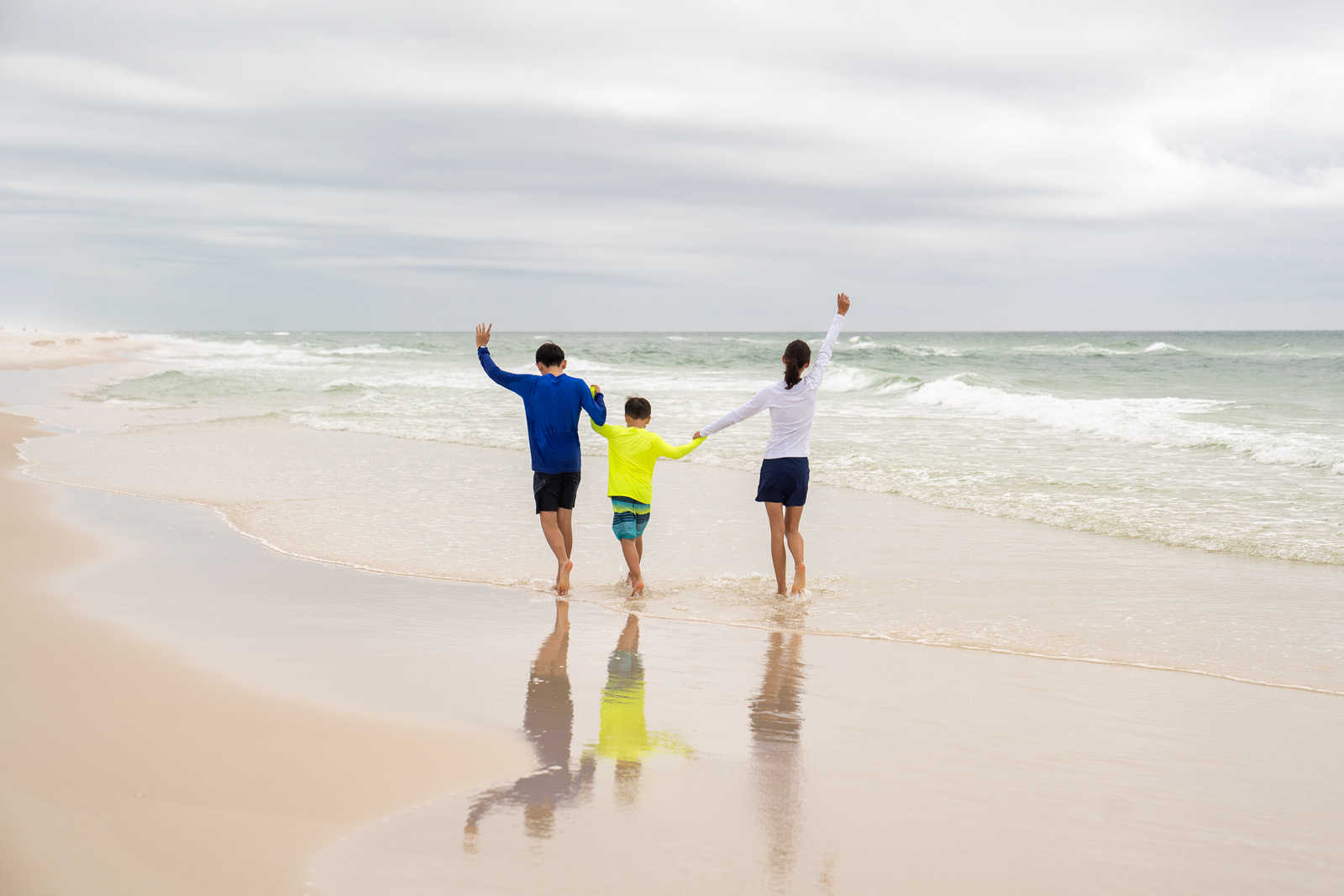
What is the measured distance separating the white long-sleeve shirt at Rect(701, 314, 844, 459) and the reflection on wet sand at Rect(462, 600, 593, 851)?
224 cm

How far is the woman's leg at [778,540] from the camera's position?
6594mm

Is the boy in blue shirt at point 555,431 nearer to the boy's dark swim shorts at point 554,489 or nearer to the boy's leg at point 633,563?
the boy's dark swim shorts at point 554,489

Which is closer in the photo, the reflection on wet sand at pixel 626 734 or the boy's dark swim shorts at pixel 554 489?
the reflection on wet sand at pixel 626 734

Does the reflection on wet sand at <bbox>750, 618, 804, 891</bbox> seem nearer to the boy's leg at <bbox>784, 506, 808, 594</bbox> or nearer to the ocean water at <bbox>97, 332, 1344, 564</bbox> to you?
the boy's leg at <bbox>784, 506, 808, 594</bbox>

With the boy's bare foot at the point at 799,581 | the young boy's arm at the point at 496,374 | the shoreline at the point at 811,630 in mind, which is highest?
the young boy's arm at the point at 496,374

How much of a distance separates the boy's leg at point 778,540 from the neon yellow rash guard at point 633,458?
664mm

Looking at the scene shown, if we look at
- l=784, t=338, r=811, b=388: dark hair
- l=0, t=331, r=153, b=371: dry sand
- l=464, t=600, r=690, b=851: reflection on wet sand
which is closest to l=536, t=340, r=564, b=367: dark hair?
l=784, t=338, r=811, b=388: dark hair

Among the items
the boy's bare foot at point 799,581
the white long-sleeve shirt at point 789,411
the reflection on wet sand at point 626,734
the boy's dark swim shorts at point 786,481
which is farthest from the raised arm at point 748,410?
the reflection on wet sand at point 626,734

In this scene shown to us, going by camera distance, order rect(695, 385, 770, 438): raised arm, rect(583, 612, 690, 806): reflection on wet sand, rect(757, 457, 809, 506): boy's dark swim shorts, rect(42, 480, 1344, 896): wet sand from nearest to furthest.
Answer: rect(42, 480, 1344, 896): wet sand
rect(583, 612, 690, 806): reflection on wet sand
rect(695, 385, 770, 438): raised arm
rect(757, 457, 809, 506): boy's dark swim shorts

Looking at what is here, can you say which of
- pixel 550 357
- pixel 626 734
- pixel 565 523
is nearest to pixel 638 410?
pixel 550 357

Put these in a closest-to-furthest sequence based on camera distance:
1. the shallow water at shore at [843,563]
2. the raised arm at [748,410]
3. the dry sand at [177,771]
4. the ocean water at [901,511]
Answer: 1. the dry sand at [177,771]
2. the shallow water at shore at [843,563]
3. the ocean water at [901,511]
4. the raised arm at [748,410]

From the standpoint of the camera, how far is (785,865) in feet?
9.69

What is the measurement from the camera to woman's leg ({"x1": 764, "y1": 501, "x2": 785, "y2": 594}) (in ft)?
21.6

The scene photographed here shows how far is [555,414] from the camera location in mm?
6535
